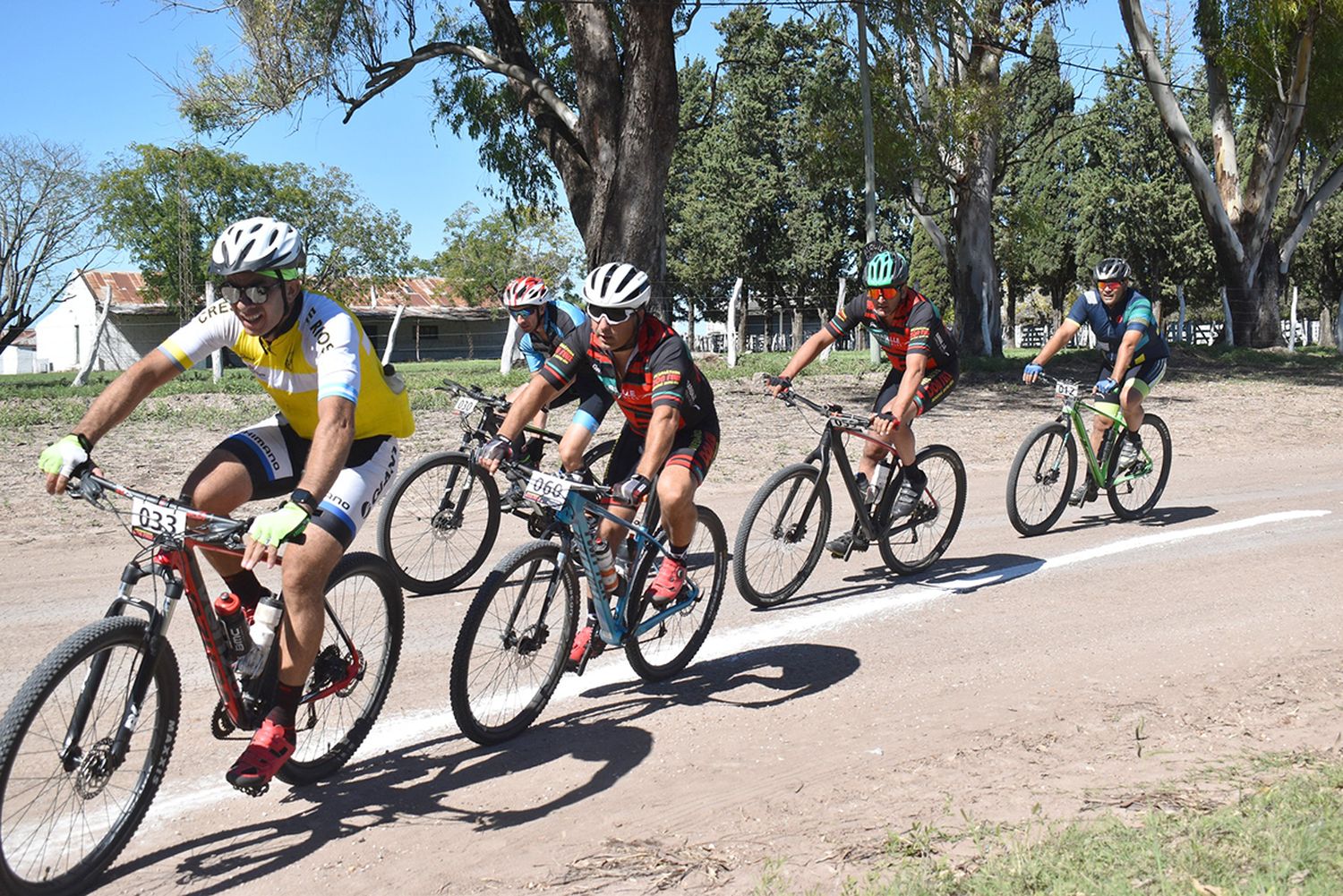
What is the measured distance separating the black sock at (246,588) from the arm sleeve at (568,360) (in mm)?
2032

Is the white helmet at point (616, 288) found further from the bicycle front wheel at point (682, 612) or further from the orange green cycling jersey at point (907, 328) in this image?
the orange green cycling jersey at point (907, 328)

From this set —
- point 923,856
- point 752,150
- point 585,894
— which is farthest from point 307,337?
point 752,150

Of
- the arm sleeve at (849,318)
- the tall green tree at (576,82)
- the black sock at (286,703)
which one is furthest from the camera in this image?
the tall green tree at (576,82)

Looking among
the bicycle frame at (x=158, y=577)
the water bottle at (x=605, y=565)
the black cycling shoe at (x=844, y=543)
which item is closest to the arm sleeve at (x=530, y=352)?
the black cycling shoe at (x=844, y=543)

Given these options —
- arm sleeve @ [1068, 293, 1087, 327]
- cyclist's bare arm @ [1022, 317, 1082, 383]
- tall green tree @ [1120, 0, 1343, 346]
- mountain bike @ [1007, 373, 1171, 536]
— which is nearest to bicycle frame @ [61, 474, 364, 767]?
mountain bike @ [1007, 373, 1171, 536]

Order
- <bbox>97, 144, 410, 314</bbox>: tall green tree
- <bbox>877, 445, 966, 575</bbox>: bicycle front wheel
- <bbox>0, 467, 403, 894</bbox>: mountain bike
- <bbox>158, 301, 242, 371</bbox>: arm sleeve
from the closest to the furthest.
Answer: <bbox>0, 467, 403, 894</bbox>: mountain bike
<bbox>158, 301, 242, 371</bbox>: arm sleeve
<bbox>877, 445, 966, 575</bbox>: bicycle front wheel
<bbox>97, 144, 410, 314</bbox>: tall green tree

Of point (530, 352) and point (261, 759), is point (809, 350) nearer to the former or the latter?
point (530, 352)

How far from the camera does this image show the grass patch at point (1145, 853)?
356 centimetres

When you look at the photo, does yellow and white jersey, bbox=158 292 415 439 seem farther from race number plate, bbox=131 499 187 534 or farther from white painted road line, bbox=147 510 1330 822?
white painted road line, bbox=147 510 1330 822

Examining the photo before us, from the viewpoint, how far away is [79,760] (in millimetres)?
3877

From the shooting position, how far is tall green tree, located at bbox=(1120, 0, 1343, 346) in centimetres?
2719

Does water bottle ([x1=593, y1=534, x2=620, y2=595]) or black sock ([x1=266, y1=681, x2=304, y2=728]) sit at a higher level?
water bottle ([x1=593, y1=534, x2=620, y2=595])

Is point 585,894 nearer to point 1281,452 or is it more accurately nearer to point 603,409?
point 603,409

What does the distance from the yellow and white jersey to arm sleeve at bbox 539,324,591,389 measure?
1.27 metres
